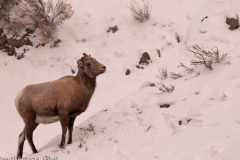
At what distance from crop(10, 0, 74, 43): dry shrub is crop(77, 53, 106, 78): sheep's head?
4333 mm

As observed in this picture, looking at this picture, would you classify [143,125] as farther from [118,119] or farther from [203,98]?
[203,98]

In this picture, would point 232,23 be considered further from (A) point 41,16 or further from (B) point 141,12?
(A) point 41,16

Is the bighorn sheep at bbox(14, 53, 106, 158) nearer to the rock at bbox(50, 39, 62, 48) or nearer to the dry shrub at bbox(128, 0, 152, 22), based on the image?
the rock at bbox(50, 39, 62, 48)

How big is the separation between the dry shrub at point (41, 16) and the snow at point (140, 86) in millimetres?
381

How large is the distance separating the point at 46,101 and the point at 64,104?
0.32 metres

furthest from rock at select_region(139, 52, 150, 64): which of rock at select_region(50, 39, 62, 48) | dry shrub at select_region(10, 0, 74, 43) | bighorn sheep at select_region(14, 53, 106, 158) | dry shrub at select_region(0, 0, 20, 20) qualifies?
dry shrub at select_region(0, 0, 20, 20)

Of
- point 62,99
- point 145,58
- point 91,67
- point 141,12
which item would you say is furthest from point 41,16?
point 62,99

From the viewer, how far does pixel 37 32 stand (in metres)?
8.41

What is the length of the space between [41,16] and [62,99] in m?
5.17

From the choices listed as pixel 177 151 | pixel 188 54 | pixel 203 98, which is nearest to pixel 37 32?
pixel 188 54

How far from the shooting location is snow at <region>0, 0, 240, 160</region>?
331 cm

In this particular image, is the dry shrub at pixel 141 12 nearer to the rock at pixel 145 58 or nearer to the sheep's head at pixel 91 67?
the rock at pixel 145 58

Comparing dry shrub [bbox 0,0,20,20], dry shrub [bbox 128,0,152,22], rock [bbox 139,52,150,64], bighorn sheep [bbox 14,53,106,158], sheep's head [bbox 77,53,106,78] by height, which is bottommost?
rock [bbox 139,52,150,64]

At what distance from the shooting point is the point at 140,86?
611 centimetres
